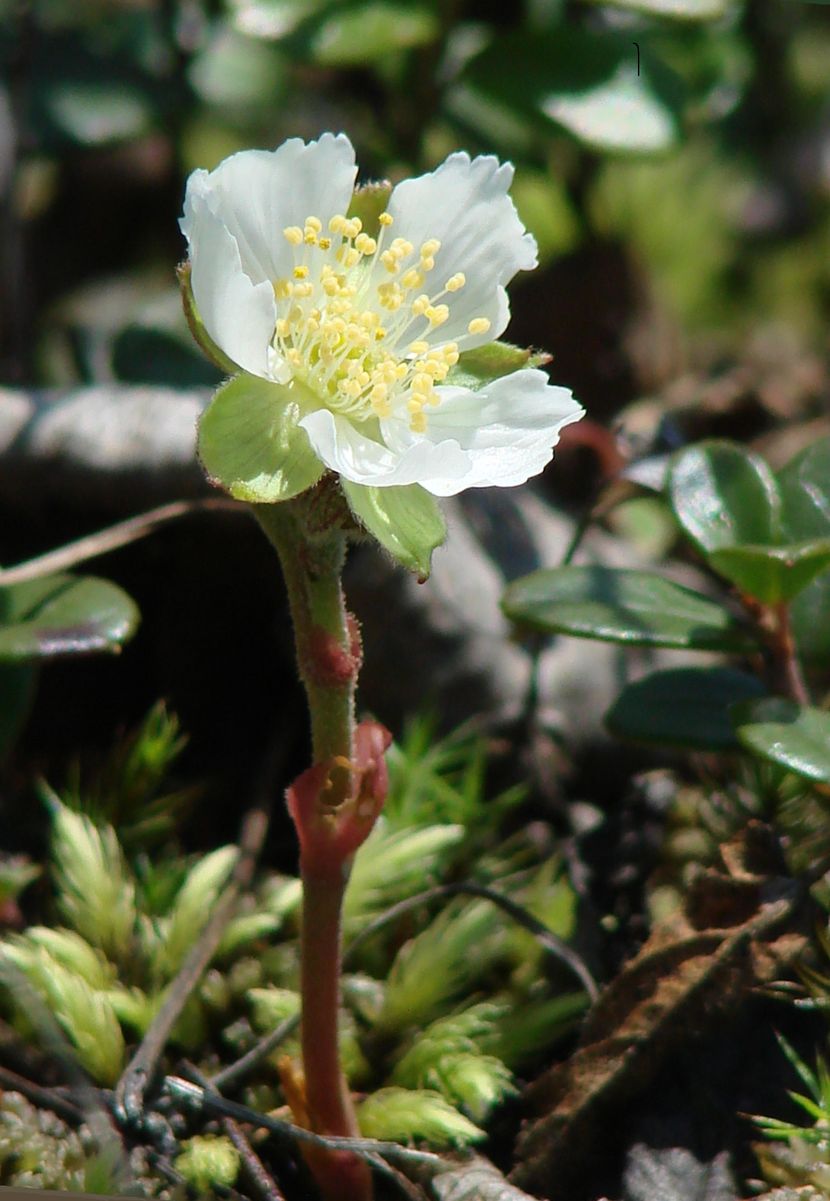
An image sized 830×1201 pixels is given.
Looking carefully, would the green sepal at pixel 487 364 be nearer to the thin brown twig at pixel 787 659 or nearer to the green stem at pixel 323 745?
the green stem at pixel 323 745

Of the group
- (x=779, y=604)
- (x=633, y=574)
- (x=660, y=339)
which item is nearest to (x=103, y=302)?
(x=660, y=339)

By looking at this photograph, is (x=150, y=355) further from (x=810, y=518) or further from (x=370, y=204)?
(x=810, y=518)

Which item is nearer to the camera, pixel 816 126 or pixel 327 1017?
pixel 327 1017

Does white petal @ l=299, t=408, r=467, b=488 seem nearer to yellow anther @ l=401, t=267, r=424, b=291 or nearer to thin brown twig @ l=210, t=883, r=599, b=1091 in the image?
yellow anther @ l=401, t=267, r=424, b=291

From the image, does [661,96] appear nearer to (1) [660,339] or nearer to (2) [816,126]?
(1) [660,339]

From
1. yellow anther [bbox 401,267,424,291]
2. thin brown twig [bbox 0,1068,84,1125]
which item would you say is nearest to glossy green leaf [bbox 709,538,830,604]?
yellow anther [bbox 401,267,424,291]

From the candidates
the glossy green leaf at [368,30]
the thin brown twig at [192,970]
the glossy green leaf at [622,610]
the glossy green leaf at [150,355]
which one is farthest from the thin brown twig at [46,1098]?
the glossy green leaf at [368,30]
